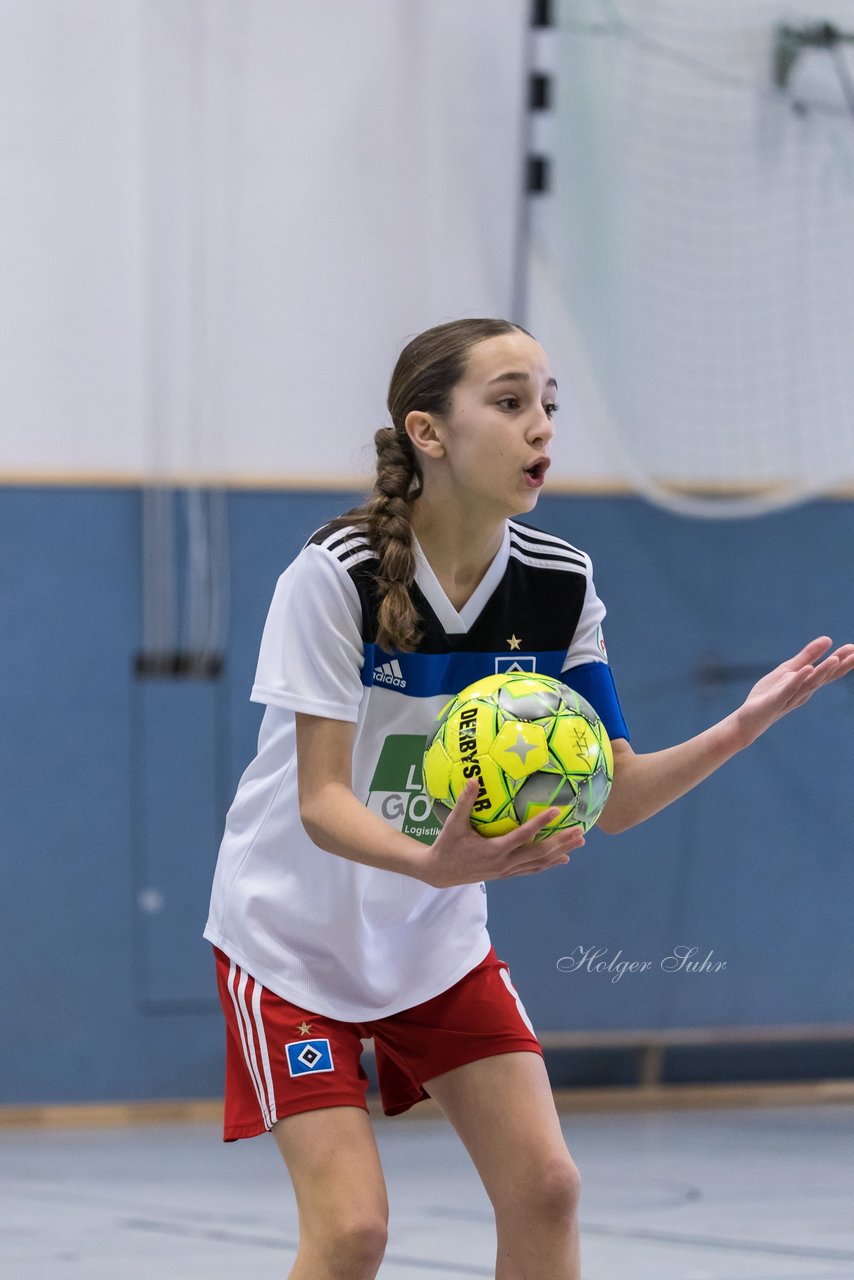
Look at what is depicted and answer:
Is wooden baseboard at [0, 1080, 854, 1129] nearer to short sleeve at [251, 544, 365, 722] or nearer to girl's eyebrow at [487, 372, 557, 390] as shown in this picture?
short sleeve at [251, 544, 365, 722]

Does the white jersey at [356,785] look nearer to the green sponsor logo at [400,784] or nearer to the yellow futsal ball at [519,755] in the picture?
the green sponsor logo at [400,784]

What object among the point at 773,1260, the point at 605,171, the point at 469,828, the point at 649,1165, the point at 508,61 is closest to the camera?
the point at 469,828

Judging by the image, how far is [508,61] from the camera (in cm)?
661

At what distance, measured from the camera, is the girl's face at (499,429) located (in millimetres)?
2238

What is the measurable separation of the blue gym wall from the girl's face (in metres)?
4.14

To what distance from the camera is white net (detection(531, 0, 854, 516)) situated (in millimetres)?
6199

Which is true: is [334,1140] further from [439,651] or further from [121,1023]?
[121,1023]

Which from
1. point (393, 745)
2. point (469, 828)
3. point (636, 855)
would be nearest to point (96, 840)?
point (636, 855)

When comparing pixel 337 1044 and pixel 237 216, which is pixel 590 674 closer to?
pixel 337 1044

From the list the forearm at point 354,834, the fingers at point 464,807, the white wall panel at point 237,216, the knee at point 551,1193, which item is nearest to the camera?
the fingers at point 464,807

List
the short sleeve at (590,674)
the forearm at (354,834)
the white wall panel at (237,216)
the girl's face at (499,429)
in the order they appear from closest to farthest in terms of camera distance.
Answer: the forearm at (354,834) < the girl's face at (499,429) < the short sleeve at (590,674) < the white wall panel at (237,216)

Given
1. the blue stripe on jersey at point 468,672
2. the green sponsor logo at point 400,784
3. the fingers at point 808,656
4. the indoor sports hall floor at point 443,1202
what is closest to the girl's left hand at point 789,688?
the fingers at point 808,656

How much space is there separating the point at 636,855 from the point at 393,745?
443 centimetres

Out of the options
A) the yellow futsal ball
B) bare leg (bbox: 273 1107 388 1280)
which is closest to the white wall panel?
the yellow futsal ball
